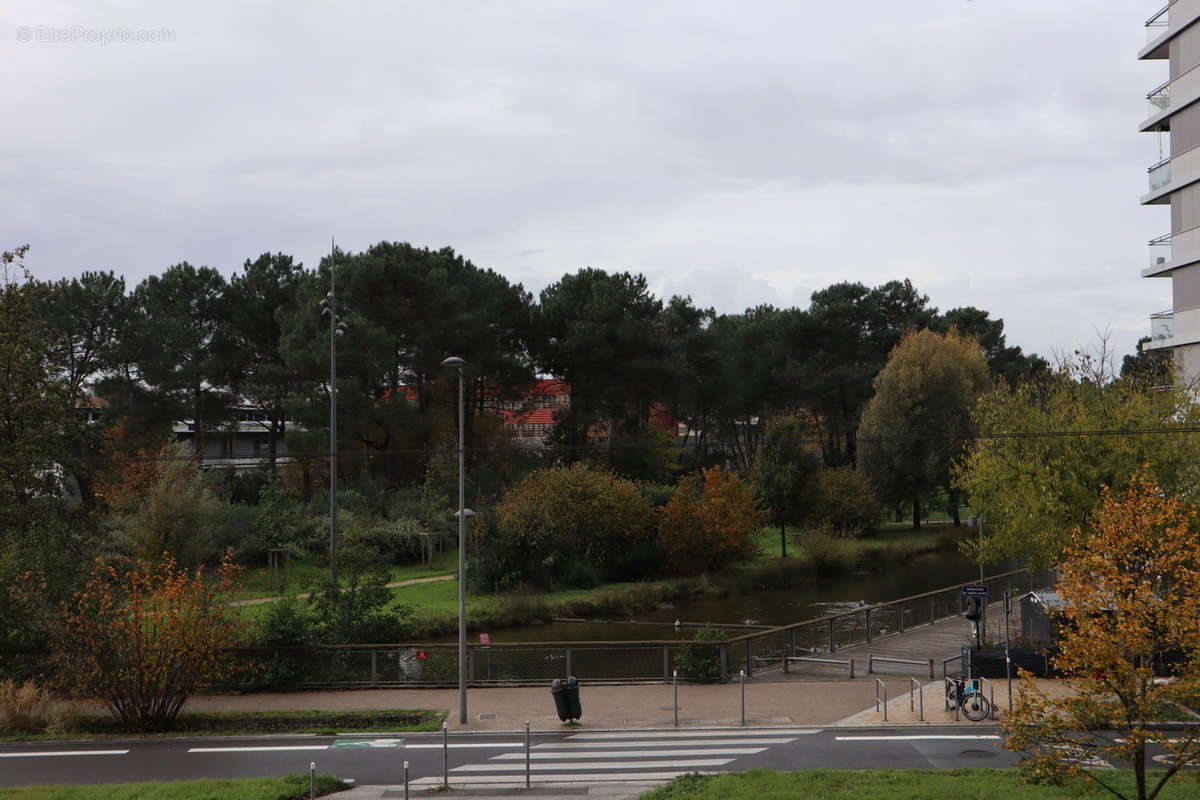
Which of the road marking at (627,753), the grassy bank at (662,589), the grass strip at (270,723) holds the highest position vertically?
the road marking at (627,753)

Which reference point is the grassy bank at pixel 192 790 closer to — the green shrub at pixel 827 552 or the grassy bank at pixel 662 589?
the grassy bank at pixel 662 589

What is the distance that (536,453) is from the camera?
2445 inches

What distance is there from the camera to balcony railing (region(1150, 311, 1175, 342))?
38500 mm

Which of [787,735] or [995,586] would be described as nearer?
[787,735]

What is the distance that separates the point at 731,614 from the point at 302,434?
25718mm

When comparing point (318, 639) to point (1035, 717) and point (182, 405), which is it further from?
point (182, 405)

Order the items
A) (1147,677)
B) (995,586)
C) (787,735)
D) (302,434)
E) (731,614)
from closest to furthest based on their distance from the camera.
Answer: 1. (1147,677)
2. (787,735)
3. (995,586)
4. (731,614)
5. (302,434)

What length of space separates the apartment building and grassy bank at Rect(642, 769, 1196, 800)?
84.8 feet

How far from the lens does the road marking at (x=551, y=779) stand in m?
16.3

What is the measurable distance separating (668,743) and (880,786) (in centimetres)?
569

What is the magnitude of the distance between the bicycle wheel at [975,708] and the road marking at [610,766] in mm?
6049

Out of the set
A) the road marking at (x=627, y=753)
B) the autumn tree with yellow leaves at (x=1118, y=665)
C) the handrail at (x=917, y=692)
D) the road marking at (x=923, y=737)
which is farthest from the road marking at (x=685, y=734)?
the autumn tree with yellow leaves at (x=1118, y=665)

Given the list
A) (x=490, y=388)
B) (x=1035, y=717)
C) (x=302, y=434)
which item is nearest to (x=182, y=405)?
(x=302, y=434)

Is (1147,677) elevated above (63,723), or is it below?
above
